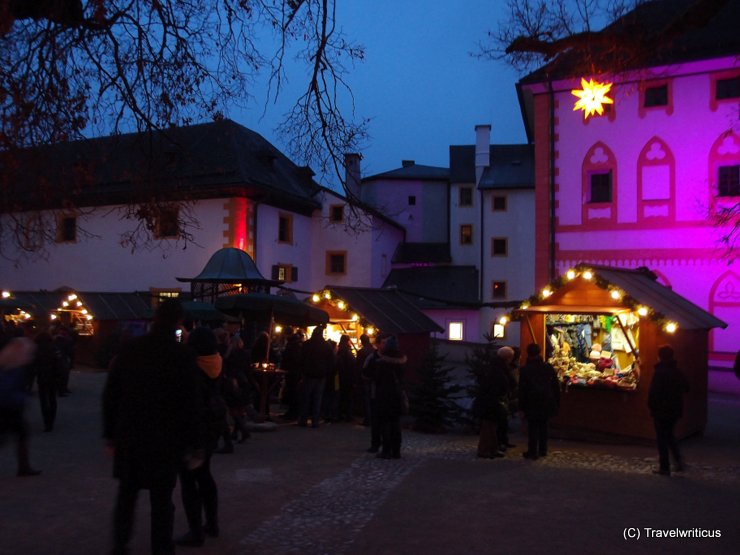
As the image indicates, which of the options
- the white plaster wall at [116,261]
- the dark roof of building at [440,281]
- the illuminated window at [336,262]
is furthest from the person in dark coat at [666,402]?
the dark roof of building at [440,281]

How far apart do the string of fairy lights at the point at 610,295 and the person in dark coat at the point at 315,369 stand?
3.38 metres

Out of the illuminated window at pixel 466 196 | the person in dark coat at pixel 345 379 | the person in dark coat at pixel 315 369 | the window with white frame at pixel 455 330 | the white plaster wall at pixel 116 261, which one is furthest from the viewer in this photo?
the illuminated window at pixel 466 196

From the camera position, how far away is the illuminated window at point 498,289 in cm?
4219

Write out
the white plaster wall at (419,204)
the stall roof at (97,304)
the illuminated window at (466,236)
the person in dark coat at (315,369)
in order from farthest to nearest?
the white plaster wall at (419,204), the illuminated window at (466,236), the stall roof at (97,304), the person in dark coat at (315,369)

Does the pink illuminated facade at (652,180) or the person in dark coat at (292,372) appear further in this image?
the pink illuminated facade at (652,180)

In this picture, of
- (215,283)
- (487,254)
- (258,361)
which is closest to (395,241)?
(487,254)

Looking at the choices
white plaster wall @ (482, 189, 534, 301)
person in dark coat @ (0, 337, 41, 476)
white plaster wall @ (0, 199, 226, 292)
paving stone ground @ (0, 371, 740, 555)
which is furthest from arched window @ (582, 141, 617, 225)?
person in dark coat @ (0, 337, 41, 476)

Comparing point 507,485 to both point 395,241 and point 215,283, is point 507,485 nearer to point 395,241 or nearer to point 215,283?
point 215,283

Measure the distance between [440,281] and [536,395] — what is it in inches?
1316

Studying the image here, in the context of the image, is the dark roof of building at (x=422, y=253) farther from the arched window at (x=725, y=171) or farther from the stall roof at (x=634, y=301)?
the stall roof at (x=634, y=301)

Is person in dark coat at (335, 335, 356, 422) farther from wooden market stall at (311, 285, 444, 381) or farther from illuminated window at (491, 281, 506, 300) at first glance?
illuminated window at (491, 281, 506, 300)

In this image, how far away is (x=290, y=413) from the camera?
48.0 ft

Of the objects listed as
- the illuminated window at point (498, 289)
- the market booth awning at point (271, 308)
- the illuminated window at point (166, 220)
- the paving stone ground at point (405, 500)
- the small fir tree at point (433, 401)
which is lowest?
the paving stone ground at point (405, 500)

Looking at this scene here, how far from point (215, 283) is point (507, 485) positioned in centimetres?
1824
